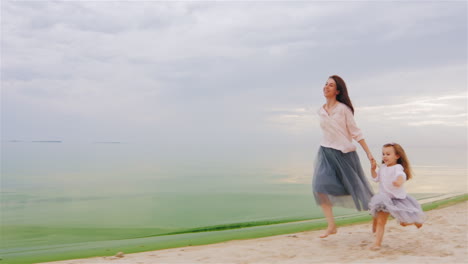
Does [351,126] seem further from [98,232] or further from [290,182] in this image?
[290,182]

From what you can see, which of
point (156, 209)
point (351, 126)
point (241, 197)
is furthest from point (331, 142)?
point (241, 197)

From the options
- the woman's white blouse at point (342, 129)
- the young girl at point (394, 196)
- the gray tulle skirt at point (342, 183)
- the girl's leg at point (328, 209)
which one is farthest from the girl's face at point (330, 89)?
the girl's leg at point (328, 209)

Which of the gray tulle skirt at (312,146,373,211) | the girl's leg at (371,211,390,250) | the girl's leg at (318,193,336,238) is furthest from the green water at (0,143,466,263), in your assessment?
the girl's leg at (371,211,390,250)

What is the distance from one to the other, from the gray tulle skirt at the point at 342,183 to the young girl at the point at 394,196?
318mm

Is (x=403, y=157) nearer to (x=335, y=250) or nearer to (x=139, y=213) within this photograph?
(x=335, y=250)

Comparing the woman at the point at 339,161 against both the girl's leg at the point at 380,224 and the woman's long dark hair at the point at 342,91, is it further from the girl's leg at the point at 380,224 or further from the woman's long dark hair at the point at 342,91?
the girl's leg at the point at 380,224

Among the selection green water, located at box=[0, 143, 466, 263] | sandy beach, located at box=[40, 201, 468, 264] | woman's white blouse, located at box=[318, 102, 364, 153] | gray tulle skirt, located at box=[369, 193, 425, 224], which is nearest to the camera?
sandy beach, located at box=[40, 201, 468, 264]

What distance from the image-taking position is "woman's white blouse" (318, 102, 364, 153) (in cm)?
457

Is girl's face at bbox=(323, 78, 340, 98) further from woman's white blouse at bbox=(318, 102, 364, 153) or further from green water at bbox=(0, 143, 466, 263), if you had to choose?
green water at bbox=(0, 143, 466, 263)

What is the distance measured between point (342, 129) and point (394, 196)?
3.21 ft

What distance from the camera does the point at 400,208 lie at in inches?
161

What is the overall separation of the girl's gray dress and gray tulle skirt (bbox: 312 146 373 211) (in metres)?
0.34

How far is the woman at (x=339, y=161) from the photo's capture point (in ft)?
15.1

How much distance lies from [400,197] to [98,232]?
5.61 meters
